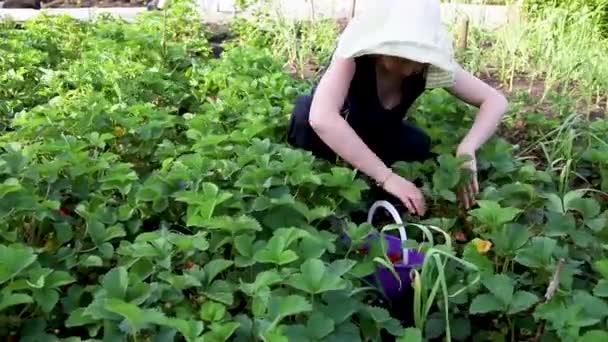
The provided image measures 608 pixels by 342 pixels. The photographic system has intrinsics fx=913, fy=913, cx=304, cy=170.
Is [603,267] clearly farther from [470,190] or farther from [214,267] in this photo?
[214,267]

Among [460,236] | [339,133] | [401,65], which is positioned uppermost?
[401,65]

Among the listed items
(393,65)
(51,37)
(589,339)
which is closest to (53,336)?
(589,339)

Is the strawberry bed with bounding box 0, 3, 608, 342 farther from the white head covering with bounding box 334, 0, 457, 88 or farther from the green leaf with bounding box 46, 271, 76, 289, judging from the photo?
the white head covering with bounding box 334, 0, 457, 88

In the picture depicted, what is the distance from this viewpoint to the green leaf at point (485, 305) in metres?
1.93

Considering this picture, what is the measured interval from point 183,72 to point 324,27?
1176 mm

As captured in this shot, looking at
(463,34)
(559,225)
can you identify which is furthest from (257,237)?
(463,34)

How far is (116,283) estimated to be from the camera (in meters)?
1.85

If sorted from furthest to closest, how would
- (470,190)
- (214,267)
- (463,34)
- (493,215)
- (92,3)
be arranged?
1. (92,3)
2. (463,34)
3. (470,190)
4. (493,215)
5. (214,267)

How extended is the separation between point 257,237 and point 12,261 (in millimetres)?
645

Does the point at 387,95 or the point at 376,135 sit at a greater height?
the point at 387,95

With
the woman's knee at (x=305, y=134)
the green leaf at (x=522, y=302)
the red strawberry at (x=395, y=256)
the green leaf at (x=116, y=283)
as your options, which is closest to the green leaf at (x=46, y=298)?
the green leaf at (x=116, y=283)

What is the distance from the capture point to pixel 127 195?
8.08ft

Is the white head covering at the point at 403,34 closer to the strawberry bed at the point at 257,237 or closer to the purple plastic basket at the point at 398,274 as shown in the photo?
the strawberry bed at the point at 257,237

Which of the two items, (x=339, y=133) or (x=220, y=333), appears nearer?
(x=220, y=333)
